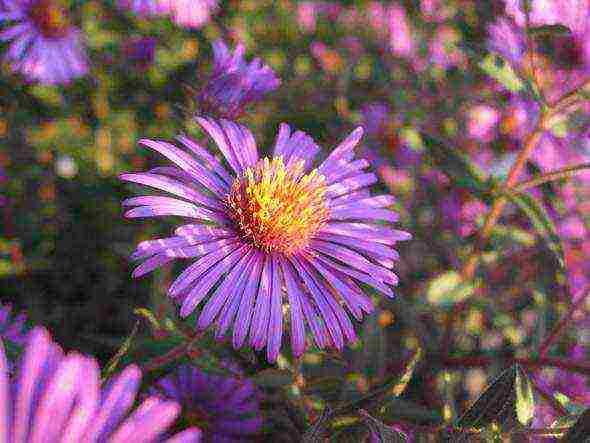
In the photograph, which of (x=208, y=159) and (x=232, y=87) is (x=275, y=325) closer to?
(x=208, y=159)

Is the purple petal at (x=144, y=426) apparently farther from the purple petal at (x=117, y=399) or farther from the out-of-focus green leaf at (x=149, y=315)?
the out-of-focus green leaf at (x=149, y=315)

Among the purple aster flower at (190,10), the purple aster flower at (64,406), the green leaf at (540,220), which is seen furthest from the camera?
the purple aster flower at (190,10)

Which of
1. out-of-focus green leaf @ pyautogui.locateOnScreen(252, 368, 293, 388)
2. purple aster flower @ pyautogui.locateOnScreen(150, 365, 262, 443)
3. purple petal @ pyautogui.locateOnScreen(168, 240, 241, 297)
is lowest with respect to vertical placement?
purple aster flower @ pyautogui.locateOnScreen(150, 365, 262, 443)

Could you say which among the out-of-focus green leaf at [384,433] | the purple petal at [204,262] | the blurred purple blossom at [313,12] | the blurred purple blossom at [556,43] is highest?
the blurred purple blossom at [313,12]

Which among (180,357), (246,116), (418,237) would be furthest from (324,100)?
(180,357)

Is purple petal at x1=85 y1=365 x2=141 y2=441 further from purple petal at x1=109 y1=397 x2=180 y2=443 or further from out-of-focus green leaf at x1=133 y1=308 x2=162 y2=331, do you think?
out-of-focus green leaf at x1=133 y1=308 x2=162 y2=331

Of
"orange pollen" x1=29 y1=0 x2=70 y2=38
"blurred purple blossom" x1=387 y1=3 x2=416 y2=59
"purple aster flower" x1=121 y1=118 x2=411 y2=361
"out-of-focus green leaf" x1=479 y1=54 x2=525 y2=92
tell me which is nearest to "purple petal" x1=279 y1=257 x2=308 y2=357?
"purple aster flower" x1=121 y1=118 x2=411 y2=361

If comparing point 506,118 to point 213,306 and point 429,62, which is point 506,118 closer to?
point 429,62

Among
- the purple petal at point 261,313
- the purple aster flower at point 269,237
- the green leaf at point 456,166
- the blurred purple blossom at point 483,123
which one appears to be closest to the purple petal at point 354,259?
the purple aster flower at point 269,237
